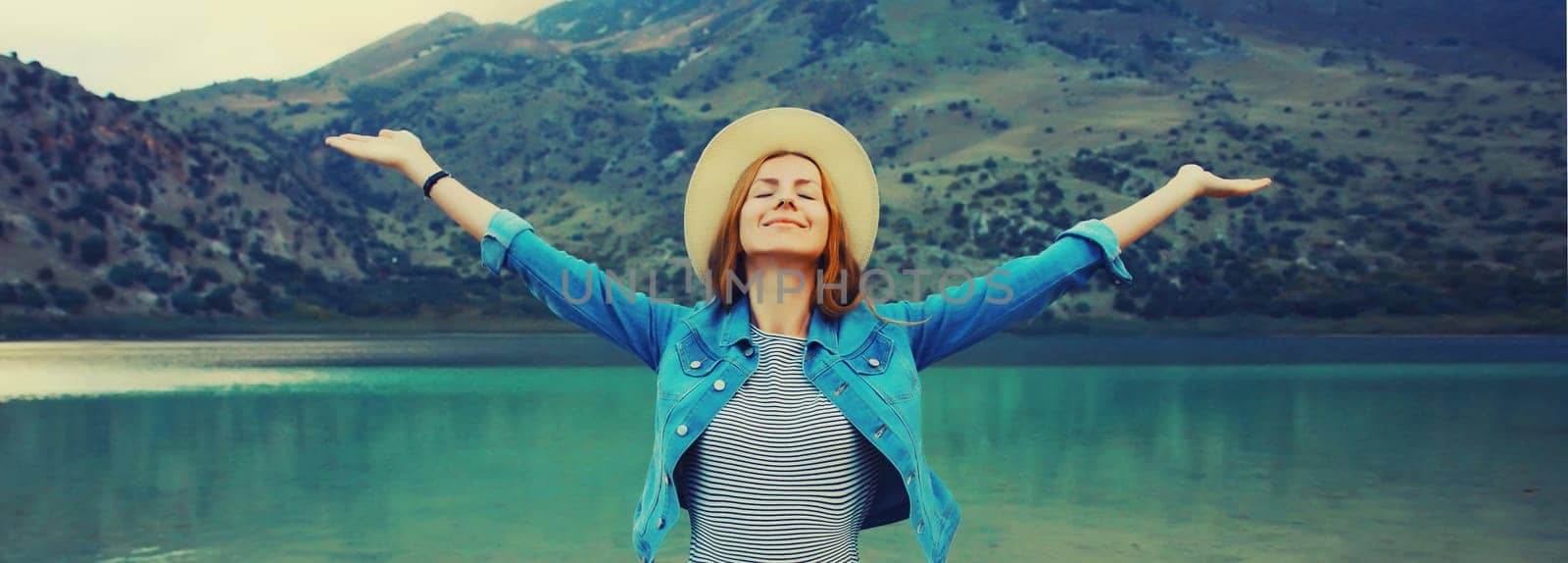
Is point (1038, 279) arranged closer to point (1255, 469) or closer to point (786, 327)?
point (786, 327)

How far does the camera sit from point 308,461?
53.7 feet

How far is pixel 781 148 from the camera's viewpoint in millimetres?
2680

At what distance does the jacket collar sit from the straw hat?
0.13m

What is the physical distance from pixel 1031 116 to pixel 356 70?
52.6 meters

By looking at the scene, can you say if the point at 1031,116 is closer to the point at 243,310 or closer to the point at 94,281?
the point at 243,310

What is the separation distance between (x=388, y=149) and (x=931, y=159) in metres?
68.0

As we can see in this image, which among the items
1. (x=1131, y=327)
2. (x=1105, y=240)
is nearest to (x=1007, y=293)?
(x=1105, y=240)

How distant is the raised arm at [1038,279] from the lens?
2.61 meters

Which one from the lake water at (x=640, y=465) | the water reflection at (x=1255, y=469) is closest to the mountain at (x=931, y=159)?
the lake water at (x=640, y=465)

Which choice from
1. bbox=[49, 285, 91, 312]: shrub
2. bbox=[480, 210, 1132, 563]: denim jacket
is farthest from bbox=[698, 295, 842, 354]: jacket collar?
bbox=[49, 285, 91, 312]: shrub

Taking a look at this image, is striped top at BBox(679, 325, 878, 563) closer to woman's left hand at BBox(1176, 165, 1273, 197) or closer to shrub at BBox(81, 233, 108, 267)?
woman's left hand at BBox(1176, 165, 1273, 197)

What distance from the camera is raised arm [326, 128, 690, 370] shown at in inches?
102

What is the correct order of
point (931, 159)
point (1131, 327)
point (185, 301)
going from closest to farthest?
point (1131, 327), point (185, 301), point (931, 159)

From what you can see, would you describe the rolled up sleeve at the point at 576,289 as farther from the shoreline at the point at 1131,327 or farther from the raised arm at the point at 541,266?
the shoreline at the point at 1131,327
